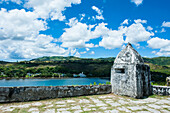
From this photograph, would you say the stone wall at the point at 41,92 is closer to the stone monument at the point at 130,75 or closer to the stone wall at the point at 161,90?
the stone monument at the point at 130,75

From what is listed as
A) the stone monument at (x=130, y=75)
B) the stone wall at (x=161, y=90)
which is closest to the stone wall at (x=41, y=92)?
the stone monument at (x=130, y=75)

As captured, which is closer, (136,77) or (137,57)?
(136,77)

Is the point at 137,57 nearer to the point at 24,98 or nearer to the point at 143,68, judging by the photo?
the point at 143,68

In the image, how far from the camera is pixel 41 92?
626cm

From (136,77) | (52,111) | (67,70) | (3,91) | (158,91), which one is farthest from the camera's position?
(67,70)

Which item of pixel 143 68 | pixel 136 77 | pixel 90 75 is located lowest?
pixel 90 75

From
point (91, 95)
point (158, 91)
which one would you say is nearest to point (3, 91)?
point (91, 95)

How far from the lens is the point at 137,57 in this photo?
7211mm

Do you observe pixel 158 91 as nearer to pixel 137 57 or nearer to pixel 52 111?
pixel 137 57

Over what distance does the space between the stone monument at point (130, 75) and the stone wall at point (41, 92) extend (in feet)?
3.98

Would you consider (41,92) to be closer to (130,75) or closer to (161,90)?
(130,75)

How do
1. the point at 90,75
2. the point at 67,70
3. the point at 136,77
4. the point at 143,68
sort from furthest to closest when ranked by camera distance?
the point at 67,70 → the point at 90,75 → the point at 143,68 → the point at 136,77

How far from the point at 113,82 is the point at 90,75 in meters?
100

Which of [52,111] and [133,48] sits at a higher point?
[133,48]
